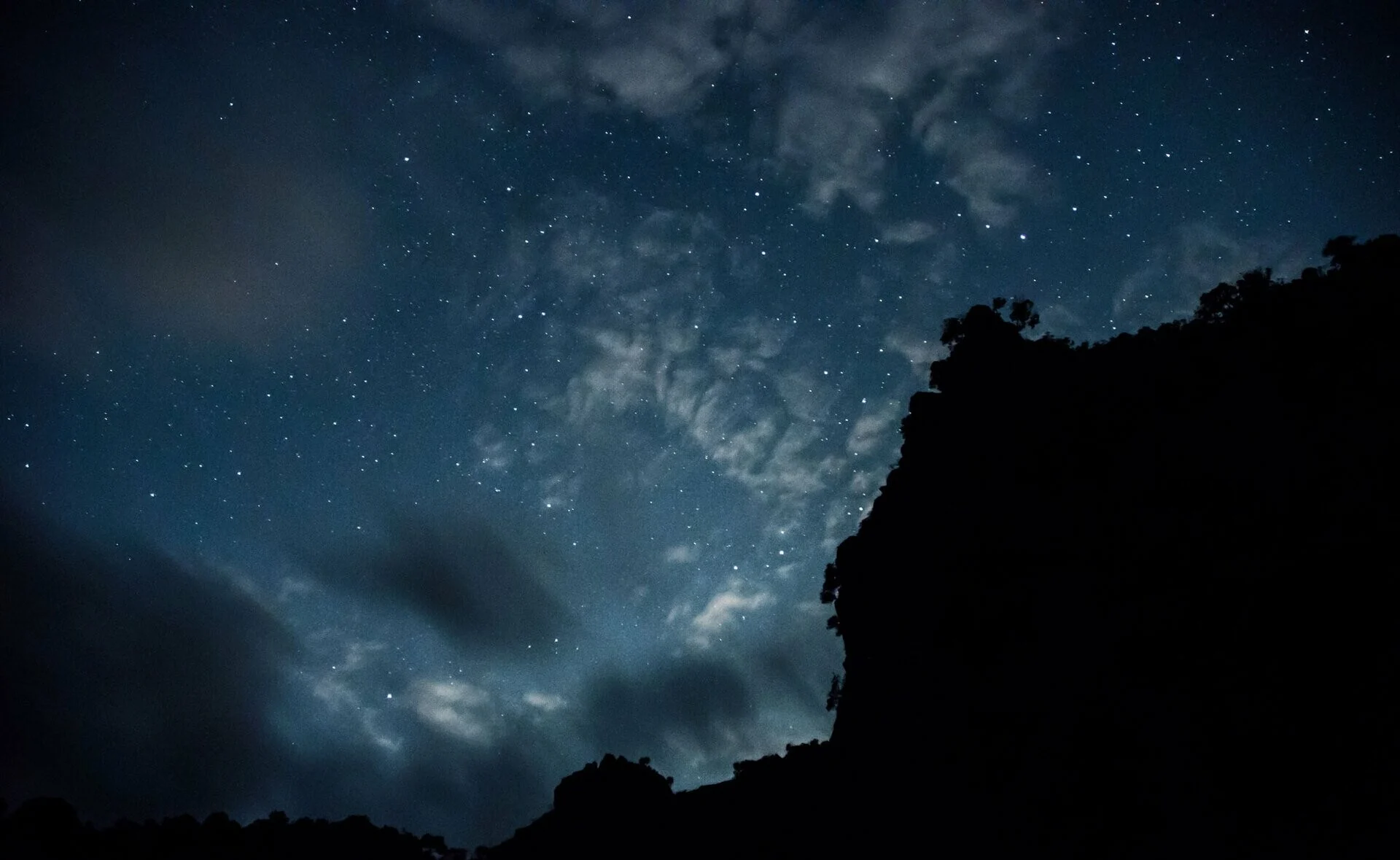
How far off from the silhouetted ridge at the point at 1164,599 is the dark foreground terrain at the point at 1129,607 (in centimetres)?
9

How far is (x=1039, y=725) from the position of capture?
2680 cm

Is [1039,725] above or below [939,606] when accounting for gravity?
below

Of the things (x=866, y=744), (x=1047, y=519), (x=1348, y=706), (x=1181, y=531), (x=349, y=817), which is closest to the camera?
(x=1348, y=706)

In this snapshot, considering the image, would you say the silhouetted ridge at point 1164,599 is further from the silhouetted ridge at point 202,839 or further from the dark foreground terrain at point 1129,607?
the silhouetted ridge at point 202,839

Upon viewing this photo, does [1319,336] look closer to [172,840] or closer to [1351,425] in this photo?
[1351,425]

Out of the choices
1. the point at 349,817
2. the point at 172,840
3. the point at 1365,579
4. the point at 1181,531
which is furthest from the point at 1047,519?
the point at 172,840

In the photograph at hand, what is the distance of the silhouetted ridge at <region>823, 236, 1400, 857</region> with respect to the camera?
21219 millimetres

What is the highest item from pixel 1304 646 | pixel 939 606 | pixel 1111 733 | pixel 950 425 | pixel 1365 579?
pixel 950 425

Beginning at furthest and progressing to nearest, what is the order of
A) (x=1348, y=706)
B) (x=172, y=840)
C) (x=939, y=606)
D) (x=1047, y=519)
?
(x=172, y=840) → (x=939, y=606) → (x=1047, y=519) → (x=1348, y=706)

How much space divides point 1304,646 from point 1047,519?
983 centimetres

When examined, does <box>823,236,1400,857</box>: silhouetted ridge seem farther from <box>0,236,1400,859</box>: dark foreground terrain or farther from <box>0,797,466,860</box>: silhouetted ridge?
<box>0,797,466,860</box>: silhouetted ridge

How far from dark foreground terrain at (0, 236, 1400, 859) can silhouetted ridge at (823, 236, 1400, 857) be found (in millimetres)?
86

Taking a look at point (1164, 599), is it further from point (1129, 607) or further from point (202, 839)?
point (202, 839)

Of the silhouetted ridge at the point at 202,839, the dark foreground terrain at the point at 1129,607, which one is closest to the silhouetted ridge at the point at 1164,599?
the dark foreground terrain at the point at 1129,607
